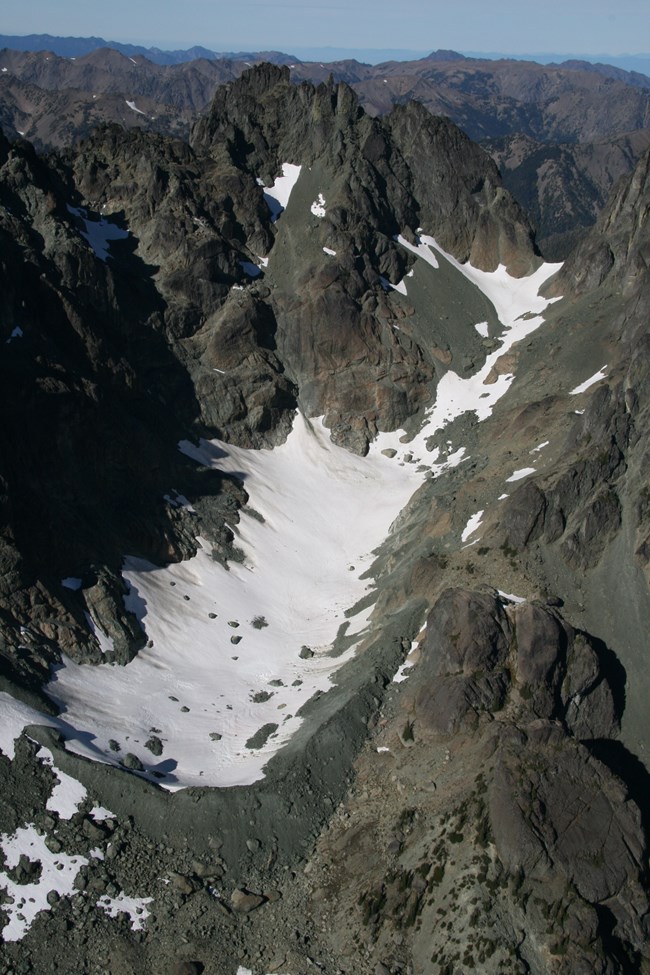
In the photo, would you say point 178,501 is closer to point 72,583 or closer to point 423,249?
point 72,583

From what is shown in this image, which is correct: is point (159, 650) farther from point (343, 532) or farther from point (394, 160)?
point (394, 160)

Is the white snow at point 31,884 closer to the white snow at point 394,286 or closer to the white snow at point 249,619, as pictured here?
the white snow at point 249,619

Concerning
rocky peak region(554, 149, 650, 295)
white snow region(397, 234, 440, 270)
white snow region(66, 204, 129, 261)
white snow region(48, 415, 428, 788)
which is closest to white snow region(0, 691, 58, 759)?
white snow region(48, 415, 428, 788)

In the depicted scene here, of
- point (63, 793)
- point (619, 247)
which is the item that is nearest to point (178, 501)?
point (63, 793)

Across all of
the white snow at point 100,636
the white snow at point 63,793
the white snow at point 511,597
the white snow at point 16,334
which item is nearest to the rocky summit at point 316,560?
the white snow at point 63,793

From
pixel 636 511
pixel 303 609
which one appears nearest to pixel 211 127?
pixel 303 609

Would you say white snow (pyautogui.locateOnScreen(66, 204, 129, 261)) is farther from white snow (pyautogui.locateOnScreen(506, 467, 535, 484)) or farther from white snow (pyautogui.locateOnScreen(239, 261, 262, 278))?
white snow (pyautogui.locateOnScreen(506, 467, 535, 484))

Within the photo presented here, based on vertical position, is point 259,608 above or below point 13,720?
below
